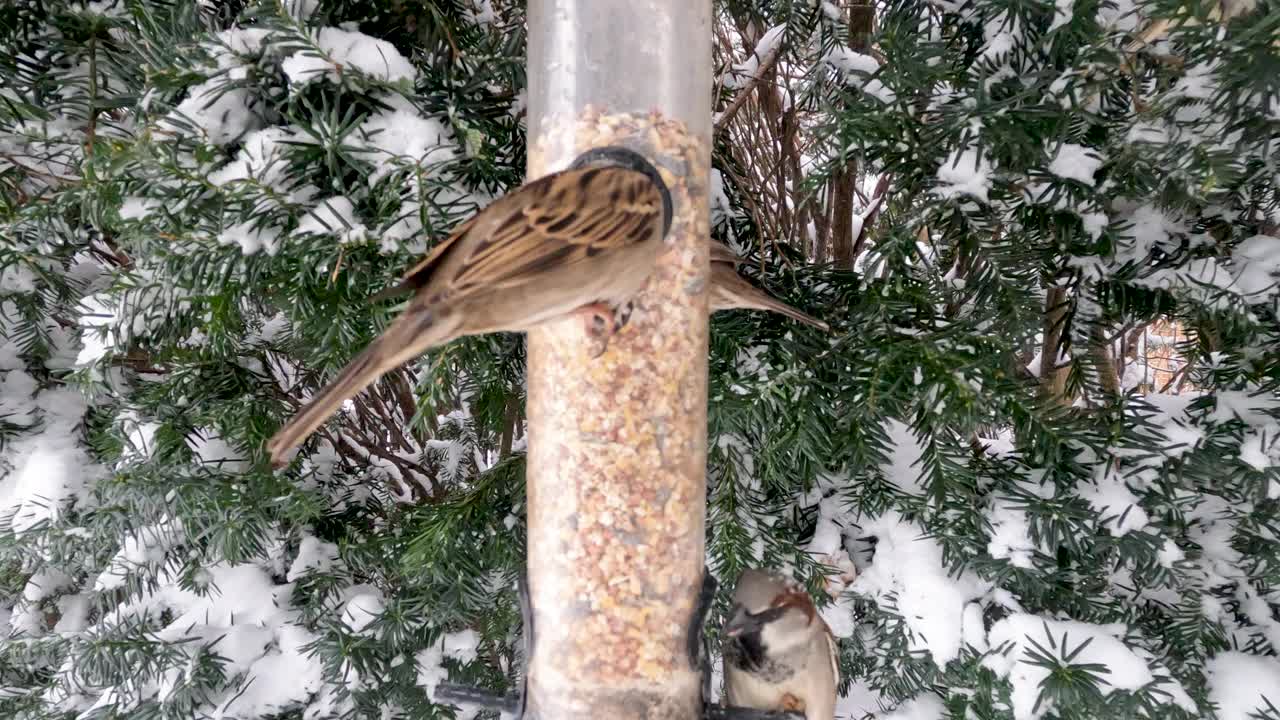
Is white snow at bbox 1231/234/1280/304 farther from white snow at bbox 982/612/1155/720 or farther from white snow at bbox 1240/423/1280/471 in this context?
white snow at bbox 982/612/1155/720

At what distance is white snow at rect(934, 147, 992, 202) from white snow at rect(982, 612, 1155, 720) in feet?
1.97

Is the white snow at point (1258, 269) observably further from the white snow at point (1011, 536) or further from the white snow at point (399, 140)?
the white snow at point (399, 140)

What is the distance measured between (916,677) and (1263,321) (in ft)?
2.51

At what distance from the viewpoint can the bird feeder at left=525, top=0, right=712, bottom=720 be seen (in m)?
0.93

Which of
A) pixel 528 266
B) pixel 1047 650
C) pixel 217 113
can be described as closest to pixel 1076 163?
pixel 1047 650

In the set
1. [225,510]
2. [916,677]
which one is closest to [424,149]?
[225,510]

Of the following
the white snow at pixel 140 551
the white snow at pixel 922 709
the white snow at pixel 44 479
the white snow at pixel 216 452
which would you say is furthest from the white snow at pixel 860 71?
the white snow at pixel 44 479

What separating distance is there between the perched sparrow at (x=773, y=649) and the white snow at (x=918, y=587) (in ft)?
0.68

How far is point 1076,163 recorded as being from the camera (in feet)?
3.29

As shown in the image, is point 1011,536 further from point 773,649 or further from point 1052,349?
point 1052,349

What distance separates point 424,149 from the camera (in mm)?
979

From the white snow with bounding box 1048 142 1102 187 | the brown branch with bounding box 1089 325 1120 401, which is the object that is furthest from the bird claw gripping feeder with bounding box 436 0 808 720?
the brown branch with bounding box 1089 325 1120 401

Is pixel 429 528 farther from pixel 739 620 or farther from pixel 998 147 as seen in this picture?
pixel 998 147

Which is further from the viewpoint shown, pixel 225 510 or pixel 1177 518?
pixel 225 510
